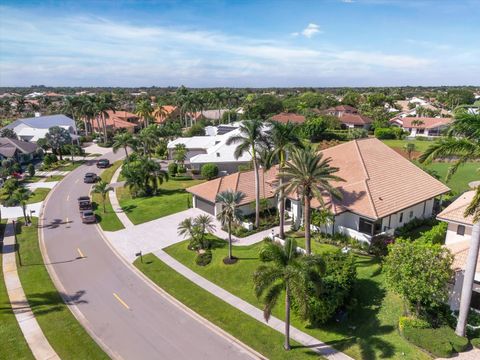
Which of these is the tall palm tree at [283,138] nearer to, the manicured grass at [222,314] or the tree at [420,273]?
the manicured grass at [222,314]

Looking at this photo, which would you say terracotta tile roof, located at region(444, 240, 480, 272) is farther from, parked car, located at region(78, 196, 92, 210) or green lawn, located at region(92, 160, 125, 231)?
parked car, located at region(78, 196, 92, 210)

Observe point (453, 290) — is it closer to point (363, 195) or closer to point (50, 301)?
point (363, 195)

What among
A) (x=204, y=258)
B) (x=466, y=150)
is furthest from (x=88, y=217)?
(x=466, y=150)

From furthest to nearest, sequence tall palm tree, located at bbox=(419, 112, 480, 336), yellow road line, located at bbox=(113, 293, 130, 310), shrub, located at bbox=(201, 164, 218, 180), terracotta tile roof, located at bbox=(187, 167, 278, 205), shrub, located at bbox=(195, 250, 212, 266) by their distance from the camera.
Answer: shrub, located at bbox=(201, 164, 218, 180)
terracotta tile roof, located at bbox=(187, 167, 278, 205)
shrub, located at bbox=(195, 250, 212, 266)
yellow road line, located at bbox=(113, 293, 130, 310)
tall palm tree, located at bbox=(419, 112, 480, 336)

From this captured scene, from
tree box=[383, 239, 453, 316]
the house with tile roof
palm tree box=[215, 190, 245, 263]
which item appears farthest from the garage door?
tree box=[383, 239, 453, 316]

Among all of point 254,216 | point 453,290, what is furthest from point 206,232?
point 453,290

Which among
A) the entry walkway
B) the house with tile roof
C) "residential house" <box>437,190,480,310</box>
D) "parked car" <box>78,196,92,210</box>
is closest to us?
the entry walkway

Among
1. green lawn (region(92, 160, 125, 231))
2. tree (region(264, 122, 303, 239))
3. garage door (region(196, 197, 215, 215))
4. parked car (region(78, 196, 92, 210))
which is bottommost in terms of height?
green lawn (region(92, 160, 125, 231))
